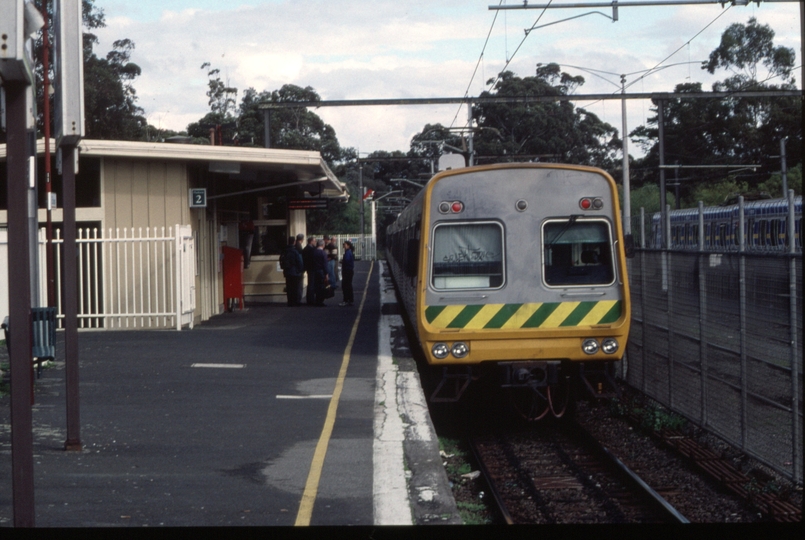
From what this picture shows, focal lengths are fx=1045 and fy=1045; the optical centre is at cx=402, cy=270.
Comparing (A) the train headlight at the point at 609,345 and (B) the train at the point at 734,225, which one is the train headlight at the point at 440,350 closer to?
(A) the train headlight at the point at 609,345

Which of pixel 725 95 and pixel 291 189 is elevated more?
pixel 725 95

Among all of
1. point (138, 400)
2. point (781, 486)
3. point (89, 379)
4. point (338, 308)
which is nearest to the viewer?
point (781, 486)

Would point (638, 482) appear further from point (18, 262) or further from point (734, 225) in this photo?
point (734, 225)

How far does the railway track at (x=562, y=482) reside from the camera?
7.56 metres

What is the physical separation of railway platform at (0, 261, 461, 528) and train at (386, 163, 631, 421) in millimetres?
919

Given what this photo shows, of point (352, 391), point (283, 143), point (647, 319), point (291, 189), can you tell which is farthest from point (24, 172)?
point (283, 143)

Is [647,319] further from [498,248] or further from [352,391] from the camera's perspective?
[352,391]

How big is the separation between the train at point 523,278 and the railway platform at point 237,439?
919mm

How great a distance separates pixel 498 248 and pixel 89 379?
4.83m

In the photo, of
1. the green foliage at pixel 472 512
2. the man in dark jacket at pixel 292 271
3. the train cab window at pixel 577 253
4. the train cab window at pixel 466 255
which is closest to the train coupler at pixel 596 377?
the train cab window at pixel 577 253

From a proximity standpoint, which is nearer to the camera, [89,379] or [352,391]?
[352,391]

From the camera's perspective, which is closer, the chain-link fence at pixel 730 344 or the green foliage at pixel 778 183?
the chain-link fence at pixel 730 344

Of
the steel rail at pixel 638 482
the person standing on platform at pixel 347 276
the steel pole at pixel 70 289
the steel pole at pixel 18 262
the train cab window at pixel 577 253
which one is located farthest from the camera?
the person standing on platform at pixel 347 276

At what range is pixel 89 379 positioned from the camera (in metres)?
11.7
